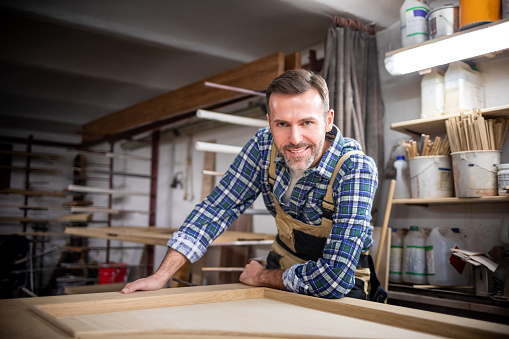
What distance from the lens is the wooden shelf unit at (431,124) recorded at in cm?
267

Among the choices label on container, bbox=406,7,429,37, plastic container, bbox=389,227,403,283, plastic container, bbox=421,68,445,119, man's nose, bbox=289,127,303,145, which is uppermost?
label on container, bbox=406,7,429,37

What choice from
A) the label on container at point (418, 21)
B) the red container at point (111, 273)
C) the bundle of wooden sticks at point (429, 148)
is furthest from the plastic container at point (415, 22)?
the red container at point (111, 273)

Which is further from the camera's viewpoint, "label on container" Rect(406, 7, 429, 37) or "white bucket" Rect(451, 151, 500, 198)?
"label on container" Rect(406, 7, 429, 37)

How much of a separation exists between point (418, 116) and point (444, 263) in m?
1.14

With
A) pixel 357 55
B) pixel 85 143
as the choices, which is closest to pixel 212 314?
pixel 357 55

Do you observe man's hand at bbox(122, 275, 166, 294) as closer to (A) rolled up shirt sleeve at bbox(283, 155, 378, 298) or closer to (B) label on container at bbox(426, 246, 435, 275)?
(A) rolled up shirt sleeve at bbox(283, 155, 378, 298)

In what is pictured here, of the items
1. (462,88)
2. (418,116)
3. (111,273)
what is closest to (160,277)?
(462,88)

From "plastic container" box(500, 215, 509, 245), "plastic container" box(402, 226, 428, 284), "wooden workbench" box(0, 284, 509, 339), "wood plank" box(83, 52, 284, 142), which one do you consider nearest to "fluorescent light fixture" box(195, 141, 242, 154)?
"wood plank" box(83, 52, 284, 142)

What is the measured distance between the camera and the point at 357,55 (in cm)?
351

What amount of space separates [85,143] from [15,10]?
3.80 metres

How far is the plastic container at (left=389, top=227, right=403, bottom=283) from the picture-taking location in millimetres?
3164

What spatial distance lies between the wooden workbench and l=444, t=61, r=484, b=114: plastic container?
2.00 meters

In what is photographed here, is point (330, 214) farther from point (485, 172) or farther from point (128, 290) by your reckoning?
point (485, 172)

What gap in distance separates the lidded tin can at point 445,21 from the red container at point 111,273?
4437mm
